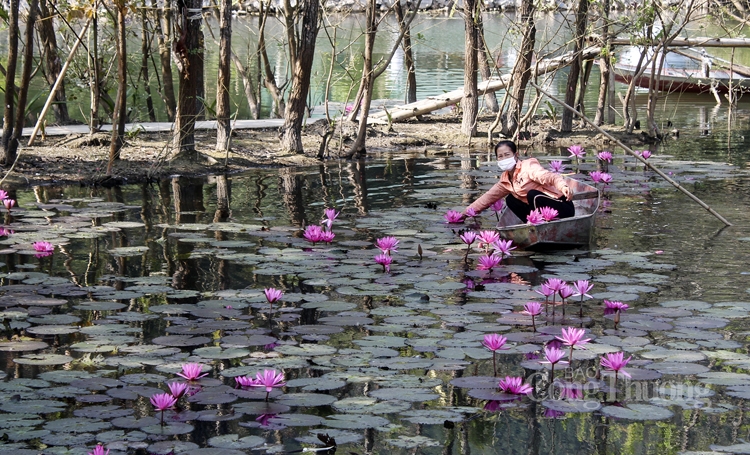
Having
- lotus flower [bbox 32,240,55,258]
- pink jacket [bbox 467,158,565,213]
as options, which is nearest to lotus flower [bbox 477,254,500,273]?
pink jacket [bbox 467,158,565,213]

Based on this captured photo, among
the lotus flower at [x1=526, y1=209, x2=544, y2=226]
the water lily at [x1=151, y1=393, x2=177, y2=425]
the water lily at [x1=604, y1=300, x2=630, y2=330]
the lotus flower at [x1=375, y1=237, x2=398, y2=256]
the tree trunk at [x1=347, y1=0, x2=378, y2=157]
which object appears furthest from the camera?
the tree trunk at [x1=347, y1=0, x2=378, y2=157]

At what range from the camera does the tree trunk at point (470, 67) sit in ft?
48.3

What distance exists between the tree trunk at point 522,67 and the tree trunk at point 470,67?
658 mm

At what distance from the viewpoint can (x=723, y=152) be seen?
14977 mm

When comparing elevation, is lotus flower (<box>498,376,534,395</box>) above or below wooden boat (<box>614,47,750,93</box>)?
below

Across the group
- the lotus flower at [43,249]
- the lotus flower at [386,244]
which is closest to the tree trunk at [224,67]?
the lotus flower at [43,249]

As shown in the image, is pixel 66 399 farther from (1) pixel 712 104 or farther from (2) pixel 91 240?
(1) pixel 712 104

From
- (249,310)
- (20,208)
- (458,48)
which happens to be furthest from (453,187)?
(458,48)

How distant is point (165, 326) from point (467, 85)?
10415mm

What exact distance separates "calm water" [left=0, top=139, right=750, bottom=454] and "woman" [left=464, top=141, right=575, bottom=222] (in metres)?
0.52

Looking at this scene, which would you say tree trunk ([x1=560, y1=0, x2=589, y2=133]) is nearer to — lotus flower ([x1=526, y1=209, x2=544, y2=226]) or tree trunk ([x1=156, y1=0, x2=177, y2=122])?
tree trunk ([x1=156, y1=0, x2=177, y2=122])

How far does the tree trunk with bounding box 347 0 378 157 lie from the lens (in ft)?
42.0

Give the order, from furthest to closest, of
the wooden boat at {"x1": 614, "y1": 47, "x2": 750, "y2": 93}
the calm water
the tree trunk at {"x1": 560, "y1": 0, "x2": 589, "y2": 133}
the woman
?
the wooden boat at {"x1": 614, "y1": 47, "x2": 750, "y2": 93}
the tree trunk at {"x1": 560, "y1": 0, "x2": 589, "y2": 133}
the woman
the calm water

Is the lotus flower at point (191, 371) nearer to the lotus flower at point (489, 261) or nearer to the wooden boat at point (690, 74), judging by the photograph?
the lotus flower at point (489, 261)
